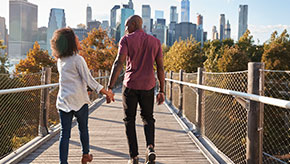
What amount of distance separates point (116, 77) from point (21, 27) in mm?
155597

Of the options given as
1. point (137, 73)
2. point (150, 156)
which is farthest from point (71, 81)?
point (150, 156)

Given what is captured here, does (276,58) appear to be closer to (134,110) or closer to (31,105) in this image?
(31,105)

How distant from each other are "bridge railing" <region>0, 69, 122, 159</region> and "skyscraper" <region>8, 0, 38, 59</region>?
13507 cm

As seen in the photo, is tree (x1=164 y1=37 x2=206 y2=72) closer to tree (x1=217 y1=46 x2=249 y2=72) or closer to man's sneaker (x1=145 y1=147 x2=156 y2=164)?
tree (x1=217 y1=46 x2=249 y2=72)

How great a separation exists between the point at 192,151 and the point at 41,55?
36.5 metres

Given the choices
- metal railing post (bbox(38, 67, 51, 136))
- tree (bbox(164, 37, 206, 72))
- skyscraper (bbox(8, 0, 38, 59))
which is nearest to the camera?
metal railing post (bbox(38, 67, 51, 136))

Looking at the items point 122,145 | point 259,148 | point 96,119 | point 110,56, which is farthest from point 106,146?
point 110,56

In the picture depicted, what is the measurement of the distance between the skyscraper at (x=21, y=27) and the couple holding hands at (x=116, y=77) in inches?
5645

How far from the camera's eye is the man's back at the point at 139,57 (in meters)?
3.16

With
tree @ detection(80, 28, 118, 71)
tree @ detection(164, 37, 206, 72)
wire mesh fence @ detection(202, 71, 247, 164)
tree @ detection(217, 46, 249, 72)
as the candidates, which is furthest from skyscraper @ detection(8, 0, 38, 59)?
wire mesh fence @ detection(202, 71, 247, 164)

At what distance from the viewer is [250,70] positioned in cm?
288

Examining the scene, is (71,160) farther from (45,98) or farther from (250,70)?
(250,70)

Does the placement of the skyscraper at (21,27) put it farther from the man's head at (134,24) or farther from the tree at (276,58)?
the man's head at (134,24)

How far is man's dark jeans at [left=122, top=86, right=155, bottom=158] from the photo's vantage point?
321 cm
